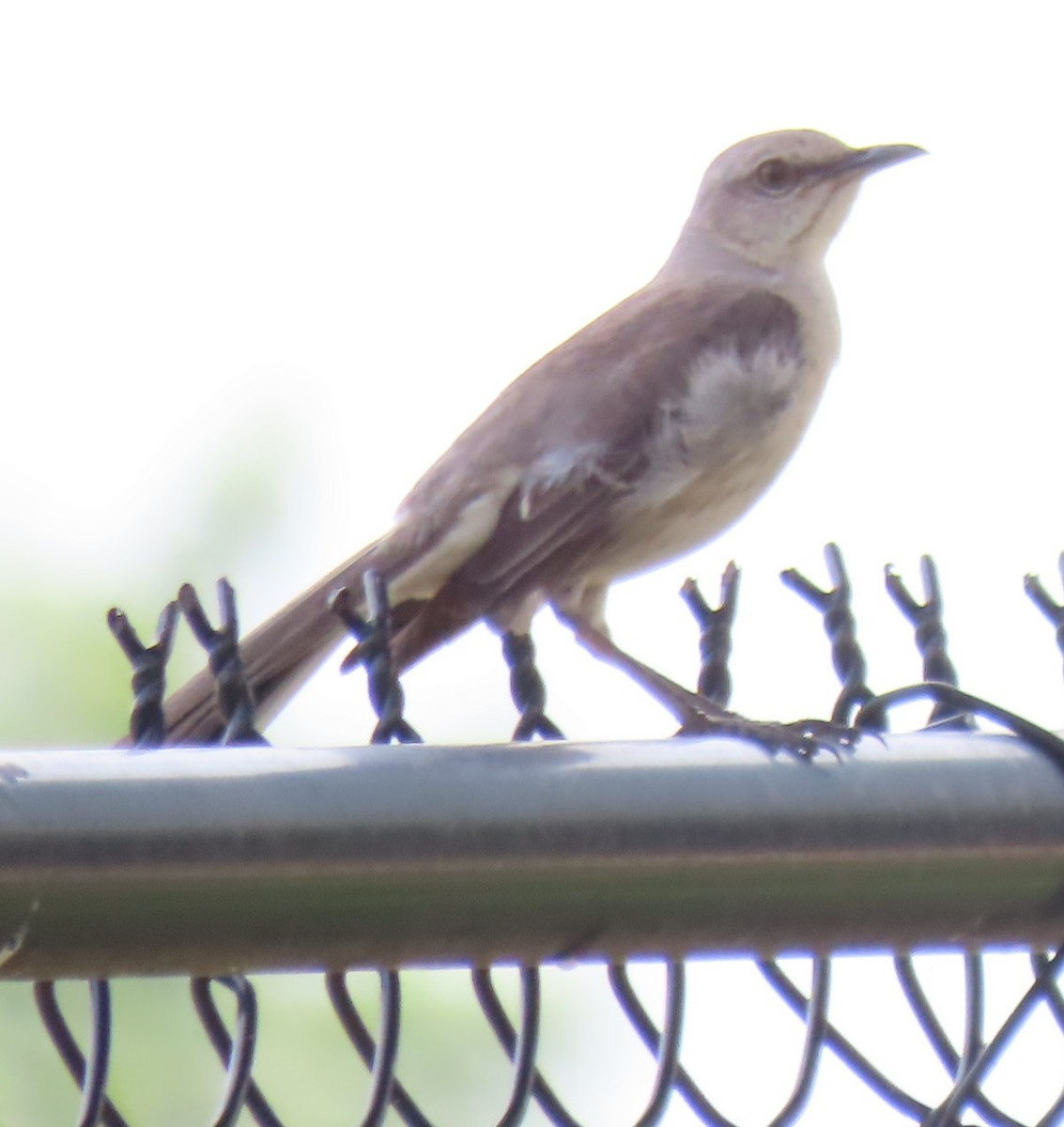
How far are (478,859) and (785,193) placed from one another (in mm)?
4716

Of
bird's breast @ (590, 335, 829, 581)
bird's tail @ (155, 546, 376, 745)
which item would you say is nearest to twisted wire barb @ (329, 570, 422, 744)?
bird's tail @ (155, 546, 376, 745)

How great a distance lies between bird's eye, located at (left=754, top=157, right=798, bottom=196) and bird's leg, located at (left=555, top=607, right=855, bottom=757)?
6.45 ft

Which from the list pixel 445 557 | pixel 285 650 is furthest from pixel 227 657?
pixel 445 557

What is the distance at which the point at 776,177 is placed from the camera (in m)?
6.41

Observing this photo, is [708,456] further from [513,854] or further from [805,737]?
[513,854]

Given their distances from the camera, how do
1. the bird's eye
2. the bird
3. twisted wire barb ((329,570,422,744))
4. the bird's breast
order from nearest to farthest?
twisted wire barb ((329,570,422,744)) → the bird → the bird's breast → the bird's eye

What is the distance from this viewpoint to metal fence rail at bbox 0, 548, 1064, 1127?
5.95 feet

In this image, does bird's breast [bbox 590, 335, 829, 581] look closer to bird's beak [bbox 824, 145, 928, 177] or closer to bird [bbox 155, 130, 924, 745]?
bird [bbox 155, 130, 924, 745]

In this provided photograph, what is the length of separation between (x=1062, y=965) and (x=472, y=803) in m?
0.86

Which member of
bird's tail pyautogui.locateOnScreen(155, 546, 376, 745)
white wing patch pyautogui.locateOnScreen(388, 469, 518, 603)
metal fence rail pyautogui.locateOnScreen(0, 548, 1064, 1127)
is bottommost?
metal fence rail pyautogui.locateOnScreen(0, 548, 1064, 1127)

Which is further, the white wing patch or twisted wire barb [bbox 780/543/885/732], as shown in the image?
the white wing patch

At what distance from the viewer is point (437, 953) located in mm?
1966

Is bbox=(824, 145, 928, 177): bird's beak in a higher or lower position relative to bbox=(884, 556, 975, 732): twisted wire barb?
higher

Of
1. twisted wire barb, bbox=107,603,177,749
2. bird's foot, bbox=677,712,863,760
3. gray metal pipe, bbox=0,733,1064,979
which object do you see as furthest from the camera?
twisted wire barb, bbox=107,603,177,749
